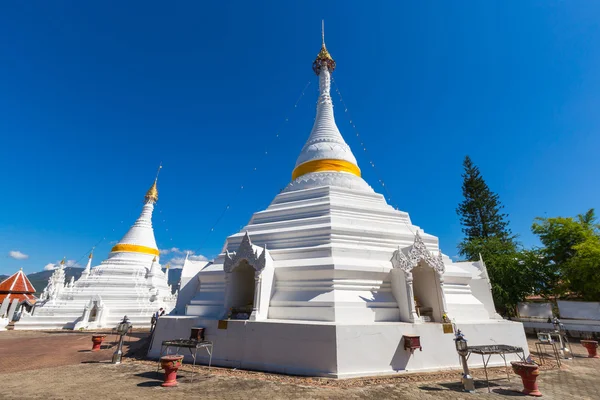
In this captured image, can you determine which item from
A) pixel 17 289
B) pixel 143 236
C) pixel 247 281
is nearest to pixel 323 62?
pixel 247 281

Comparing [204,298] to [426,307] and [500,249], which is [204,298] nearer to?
[426,307]

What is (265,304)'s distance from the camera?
9.75m

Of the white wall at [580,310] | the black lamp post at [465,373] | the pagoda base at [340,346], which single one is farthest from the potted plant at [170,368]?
the white wall at [580,310]

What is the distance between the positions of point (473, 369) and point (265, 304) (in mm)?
6448

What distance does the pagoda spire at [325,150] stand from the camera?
15.7 m

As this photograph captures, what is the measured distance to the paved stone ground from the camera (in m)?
6.32

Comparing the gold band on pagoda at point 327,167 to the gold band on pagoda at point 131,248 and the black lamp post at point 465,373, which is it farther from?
the gold band on pagoda at point 131,248

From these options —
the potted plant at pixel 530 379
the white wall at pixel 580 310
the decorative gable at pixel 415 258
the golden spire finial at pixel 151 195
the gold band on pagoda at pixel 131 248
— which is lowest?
the potted plant at pixel 530 379

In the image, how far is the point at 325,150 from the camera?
637 inches

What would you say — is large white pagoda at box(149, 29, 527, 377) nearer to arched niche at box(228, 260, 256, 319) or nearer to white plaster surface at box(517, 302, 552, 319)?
arched niche at box(228, 260, 256, 319)

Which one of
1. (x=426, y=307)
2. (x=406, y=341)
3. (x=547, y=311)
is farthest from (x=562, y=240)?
(x=406, y=341)

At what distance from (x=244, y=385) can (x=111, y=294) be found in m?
22.1

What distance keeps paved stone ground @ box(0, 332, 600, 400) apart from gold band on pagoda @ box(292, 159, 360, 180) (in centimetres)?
1009

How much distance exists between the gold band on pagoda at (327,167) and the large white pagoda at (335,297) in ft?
6.03
